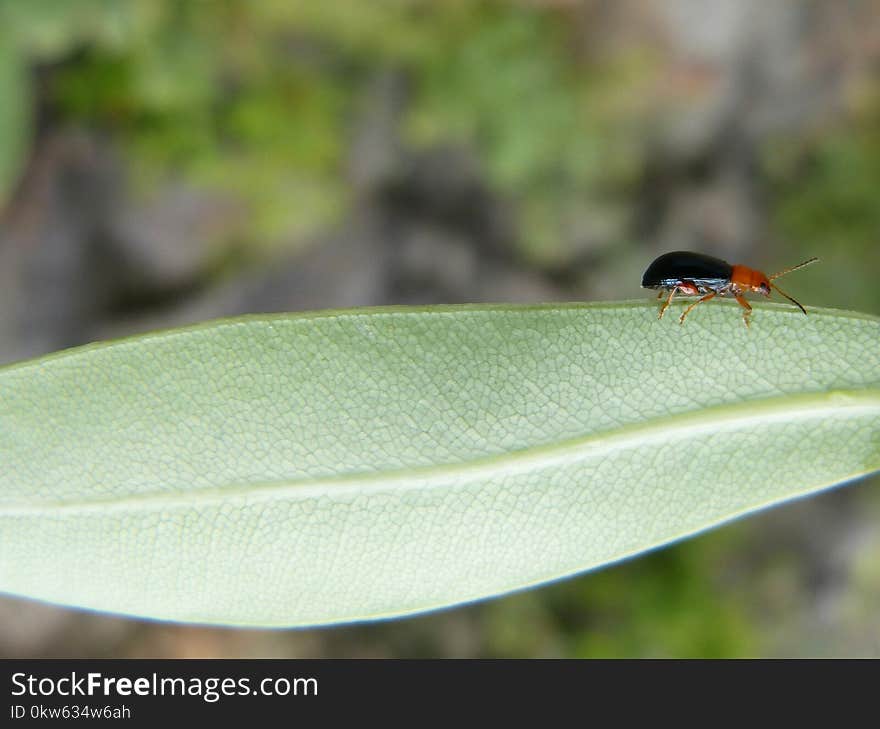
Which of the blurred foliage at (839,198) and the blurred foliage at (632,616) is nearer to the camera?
the blurred foliage at (632,616)

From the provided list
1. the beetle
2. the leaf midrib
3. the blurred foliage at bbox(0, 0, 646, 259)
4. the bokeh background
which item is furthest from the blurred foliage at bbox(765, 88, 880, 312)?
the leaf midrib

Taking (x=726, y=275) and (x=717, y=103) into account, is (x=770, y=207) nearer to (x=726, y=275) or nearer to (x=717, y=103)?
(x=717, y=103)

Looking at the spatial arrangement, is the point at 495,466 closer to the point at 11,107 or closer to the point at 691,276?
the point at 691,276

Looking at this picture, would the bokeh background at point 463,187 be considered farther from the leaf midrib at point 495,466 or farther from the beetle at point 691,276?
the leaf midrib at point 495,466

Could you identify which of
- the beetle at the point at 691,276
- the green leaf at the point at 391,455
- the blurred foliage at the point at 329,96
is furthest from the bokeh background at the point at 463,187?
the green leaf at the point at 391,455

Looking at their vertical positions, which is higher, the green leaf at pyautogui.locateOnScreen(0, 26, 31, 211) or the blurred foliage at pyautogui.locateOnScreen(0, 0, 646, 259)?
the blurred foliage at pyautogui.locateOnScreen(0, 0, 646, 259)

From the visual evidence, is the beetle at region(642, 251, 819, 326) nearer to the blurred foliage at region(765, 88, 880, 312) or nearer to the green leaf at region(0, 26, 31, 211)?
the green leaf at region(0, 26, 31, 211)
